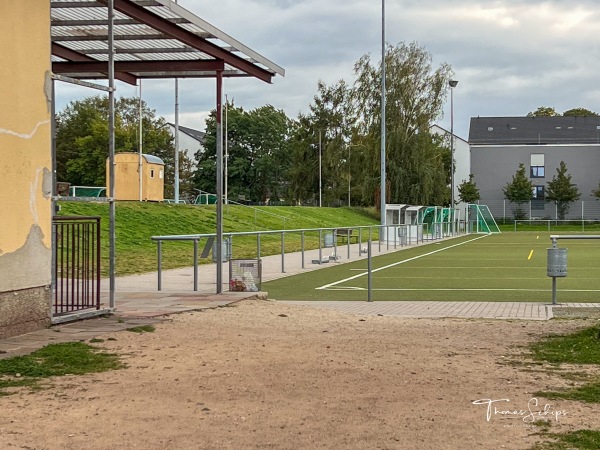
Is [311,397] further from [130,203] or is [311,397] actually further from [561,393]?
[130,203]

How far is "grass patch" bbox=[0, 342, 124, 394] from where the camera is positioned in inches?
273

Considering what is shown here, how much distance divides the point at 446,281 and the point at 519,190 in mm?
64323

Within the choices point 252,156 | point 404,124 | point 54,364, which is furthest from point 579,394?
point 252,156

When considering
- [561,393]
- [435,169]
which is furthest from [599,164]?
[561,393]

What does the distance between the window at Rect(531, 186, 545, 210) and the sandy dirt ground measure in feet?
261

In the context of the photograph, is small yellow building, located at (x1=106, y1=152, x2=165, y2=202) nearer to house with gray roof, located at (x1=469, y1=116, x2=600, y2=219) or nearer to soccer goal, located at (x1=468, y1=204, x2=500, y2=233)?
soccer goal, located at (x1=468, y1=204, x2=500, y2=233)

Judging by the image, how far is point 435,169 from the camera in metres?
62.6

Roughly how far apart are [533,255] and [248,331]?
75.2ft

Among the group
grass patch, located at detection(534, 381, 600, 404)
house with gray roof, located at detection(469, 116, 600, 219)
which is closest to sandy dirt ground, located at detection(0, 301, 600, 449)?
grass patch, located at detection(534, 381, 600, 404)

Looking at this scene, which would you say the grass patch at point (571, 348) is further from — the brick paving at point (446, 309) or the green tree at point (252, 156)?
the green tree at point (252, 156)

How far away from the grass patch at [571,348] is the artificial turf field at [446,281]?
5.51 m

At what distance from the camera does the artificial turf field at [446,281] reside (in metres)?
15.8

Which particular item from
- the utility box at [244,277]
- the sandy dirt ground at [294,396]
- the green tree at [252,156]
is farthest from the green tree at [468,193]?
the sandy dirt ground at [294,396]
